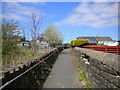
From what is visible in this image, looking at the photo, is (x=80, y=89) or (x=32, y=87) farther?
(x=80, y=89)

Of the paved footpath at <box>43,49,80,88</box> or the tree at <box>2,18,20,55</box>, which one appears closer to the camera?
the tree at <box>2,18,20,55</box>

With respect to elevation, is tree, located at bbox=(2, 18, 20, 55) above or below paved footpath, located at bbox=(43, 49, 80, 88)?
above

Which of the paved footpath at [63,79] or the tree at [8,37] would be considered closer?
the tree at [8,37]

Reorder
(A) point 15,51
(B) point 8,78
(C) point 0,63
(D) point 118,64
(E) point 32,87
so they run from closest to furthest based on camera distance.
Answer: (D) point 118,64, (B) point 8,78, (C) point 0,63, (E) point 32,87, (A) point 15,51

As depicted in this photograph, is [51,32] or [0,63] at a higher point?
[51,32]

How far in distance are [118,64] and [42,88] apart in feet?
11.8

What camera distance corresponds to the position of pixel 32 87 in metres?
4.07

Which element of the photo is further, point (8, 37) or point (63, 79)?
point (63, 79)

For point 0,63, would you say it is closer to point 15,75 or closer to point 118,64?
point 15,75

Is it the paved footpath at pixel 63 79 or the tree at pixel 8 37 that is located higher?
the tree at pixel 8 37

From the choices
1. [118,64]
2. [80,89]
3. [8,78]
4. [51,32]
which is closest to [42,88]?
[80,89]

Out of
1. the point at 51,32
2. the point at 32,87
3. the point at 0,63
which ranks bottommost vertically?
the point at 32,87

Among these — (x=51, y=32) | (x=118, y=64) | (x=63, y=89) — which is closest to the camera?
(x=118, y=64)

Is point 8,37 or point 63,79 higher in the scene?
point 8,37
